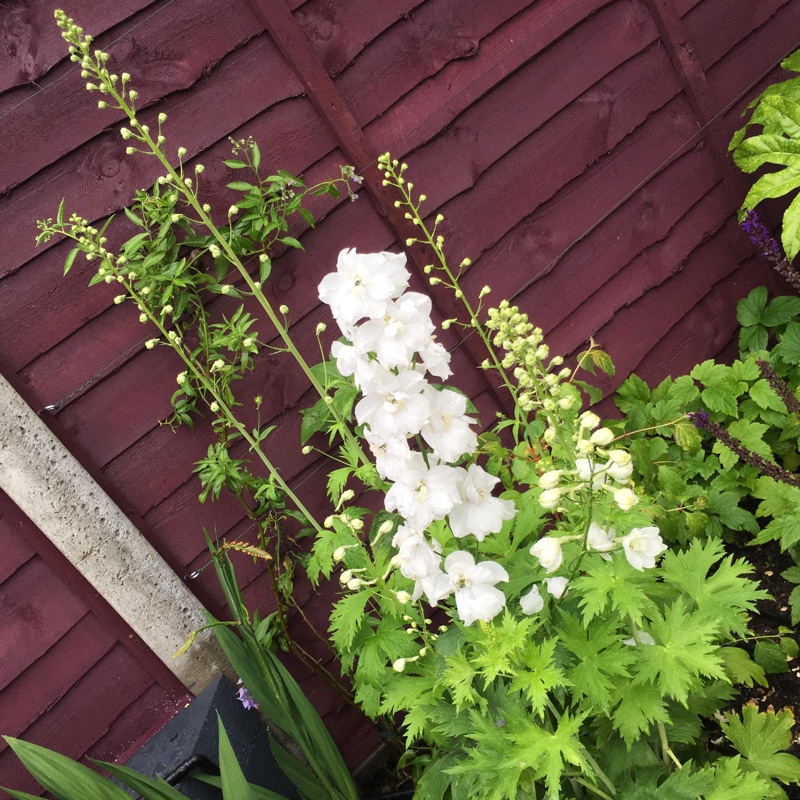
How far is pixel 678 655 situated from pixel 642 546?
0.25 meters

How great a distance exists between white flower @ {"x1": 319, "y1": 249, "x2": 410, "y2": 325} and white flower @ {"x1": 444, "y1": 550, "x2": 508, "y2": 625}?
1.47 ft

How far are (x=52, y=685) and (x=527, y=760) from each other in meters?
1.46

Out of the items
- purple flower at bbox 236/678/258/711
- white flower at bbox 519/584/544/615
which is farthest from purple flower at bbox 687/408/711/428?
purple flower at bbox 236/678/258/711

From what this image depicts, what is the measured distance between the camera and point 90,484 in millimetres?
2047

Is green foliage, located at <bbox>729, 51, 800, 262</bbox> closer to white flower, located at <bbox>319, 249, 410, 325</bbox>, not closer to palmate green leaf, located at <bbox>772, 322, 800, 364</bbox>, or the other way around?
palmate green leaf, located at <bbox>772, 322, 800, 364</bbox>

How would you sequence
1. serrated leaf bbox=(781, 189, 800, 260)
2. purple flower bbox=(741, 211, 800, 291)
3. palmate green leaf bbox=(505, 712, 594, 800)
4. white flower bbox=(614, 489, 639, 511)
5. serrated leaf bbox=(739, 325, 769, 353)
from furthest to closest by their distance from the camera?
1. serrated leaf bbox=(739, 325, 769, 353)
2. purple flower bbox=(741, 211, 800, 291)
3. serrated leaf bbox=(781, 189, 800, 260)
4. palmate green leaf bbox=(505, 712, 594, 800)
5. white flower bbox=(614, 489, 639, 511)

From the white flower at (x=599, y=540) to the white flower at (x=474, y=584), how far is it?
17cm

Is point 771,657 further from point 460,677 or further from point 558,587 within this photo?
point 460,677

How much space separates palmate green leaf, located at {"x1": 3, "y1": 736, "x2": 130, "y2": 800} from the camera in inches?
61.7

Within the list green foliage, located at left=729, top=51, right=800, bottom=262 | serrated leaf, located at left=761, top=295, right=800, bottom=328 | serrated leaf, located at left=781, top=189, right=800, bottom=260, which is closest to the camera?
serrated leaf, located at left=781, top=189, right=800, bottom=260

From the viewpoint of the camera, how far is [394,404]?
47.4 inches

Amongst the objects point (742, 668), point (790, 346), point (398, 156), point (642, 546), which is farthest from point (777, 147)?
point (642, 546)

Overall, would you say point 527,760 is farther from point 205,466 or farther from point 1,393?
point 1,393

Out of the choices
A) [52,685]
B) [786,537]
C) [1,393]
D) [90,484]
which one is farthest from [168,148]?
[786,537]
